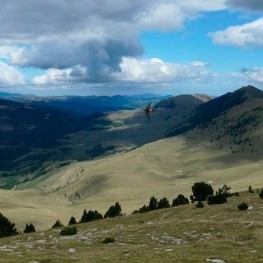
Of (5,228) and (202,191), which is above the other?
(202,191)

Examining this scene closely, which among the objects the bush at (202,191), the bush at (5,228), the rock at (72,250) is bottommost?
the bush at (5,228)

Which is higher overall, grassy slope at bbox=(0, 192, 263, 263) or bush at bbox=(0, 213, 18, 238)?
grassy slope at bbox=(0, 192, 263, 263)

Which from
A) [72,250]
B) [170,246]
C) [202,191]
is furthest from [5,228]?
[170,246]

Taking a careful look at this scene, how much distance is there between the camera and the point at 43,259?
1088 inches

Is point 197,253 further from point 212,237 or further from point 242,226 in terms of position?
point 242,226

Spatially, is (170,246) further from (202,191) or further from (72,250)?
(202,191)

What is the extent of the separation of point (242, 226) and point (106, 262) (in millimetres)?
20759

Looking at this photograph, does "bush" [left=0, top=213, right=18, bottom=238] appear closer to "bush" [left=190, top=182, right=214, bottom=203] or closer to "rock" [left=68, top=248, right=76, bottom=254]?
"bush" [left=190, top=182, right=214, bottom=203]

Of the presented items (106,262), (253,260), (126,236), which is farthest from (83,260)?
(126,236)

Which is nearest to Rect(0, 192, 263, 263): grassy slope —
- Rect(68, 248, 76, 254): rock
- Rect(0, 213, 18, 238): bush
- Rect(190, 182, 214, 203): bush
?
Rect(68, 248, 76, 254): rock

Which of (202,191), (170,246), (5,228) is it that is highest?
(170,246)

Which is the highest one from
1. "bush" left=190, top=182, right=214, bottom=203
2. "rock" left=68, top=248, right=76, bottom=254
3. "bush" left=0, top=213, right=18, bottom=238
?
"rock" left=68, top=248, right=76, bottom=254

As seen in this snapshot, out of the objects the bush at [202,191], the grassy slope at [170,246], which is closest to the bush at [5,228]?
the grassy slope at [170,246]

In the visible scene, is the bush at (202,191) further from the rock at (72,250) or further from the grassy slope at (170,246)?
the rock at (72,250)
